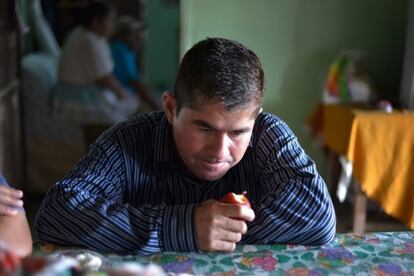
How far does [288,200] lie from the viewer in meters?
1.13

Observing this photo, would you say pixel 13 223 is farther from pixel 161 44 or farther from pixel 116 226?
pixel 161 44

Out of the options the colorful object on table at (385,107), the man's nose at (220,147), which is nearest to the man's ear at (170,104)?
the man's nose at (220,147)

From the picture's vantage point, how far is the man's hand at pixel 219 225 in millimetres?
1008

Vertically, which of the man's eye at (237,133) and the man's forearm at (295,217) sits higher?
the man's eye at (237,133)

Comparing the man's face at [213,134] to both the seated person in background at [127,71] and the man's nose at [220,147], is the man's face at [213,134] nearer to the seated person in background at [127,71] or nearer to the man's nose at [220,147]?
the man's nose at [220,147]

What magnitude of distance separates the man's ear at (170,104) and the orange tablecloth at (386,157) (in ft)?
4.95

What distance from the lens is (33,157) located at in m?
3.54

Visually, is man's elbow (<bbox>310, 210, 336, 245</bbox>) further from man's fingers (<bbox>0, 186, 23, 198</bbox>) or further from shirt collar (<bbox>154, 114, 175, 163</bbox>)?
man's fingers (<bbox>0, 186, 23, 198</bbox>)

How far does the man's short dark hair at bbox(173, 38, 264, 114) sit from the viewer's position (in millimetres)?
1070

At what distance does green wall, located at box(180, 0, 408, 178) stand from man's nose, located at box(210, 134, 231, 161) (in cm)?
217

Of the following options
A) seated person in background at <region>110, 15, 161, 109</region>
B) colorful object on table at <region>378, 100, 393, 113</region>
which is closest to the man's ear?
colorful object on table at <region>378, 100, 393, 113</region>

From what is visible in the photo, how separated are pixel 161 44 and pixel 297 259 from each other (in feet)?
15.2

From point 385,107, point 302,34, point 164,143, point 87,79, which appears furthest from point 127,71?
point 164,143

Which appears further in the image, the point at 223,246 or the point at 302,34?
the point at 302,34
